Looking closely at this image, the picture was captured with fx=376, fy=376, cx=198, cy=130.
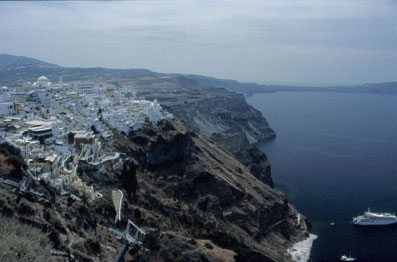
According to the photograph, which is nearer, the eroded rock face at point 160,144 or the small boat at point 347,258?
the small boat at point 347,258

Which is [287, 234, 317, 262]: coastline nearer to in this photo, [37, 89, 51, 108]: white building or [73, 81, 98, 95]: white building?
[37, 89, 51, 108]: white building

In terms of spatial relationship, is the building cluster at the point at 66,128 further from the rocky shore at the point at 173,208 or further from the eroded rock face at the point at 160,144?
the eroded rock face at the point at 160,144

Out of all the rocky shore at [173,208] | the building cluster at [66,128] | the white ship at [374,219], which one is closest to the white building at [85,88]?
the building cluster at [66,128]

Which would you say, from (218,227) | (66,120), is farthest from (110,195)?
(66,120)

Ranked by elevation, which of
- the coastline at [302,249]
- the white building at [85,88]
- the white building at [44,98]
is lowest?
the coastline at [302,249]

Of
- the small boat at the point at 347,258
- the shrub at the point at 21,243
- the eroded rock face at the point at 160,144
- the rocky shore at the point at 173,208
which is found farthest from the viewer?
the eroded rock face at the point at 160,144

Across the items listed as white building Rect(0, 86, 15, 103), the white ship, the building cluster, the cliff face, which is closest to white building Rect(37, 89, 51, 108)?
the building cluster

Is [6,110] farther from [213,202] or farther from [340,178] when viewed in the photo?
[340,178]

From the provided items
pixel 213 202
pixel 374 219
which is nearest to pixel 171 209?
pixel 213 202

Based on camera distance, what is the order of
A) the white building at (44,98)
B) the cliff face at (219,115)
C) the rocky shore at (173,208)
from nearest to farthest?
the rocky shore at (173,208) → the white building at (44,98) → the cliff face at (219,115)
